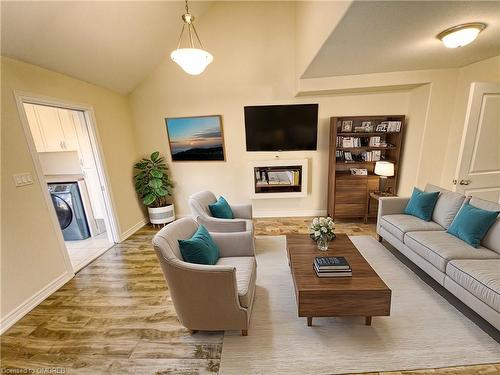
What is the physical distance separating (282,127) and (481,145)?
261 cm

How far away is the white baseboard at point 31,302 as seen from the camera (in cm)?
188

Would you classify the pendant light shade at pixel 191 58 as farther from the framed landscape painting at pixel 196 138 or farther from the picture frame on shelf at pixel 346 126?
the picture frame on shelf at pixel 346 126

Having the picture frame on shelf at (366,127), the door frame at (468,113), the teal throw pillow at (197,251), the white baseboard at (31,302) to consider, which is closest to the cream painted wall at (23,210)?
the white baseboard at (31,302)

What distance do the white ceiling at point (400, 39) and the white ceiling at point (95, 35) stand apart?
7.29ft

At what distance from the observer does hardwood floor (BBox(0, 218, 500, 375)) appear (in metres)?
1.48

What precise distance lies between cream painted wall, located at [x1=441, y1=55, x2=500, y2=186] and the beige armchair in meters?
3.03

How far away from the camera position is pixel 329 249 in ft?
6.97

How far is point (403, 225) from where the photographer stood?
248 centimetres

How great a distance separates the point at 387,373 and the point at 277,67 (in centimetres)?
404

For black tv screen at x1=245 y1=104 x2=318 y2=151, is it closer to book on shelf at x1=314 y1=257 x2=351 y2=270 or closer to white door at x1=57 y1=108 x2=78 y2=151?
book on shelf at x1=314 y1=257 x2=351 y2=270

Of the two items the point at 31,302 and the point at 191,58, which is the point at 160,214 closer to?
the point at 31,302

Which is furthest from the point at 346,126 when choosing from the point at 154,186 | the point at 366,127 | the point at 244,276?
the point at 154,186

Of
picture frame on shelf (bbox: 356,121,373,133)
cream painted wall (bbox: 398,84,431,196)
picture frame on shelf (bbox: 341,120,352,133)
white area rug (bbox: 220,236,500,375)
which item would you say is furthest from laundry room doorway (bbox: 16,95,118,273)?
cream painted wall (bbox: 398,84,431,196)

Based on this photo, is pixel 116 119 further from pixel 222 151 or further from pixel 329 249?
pixel 329 249
